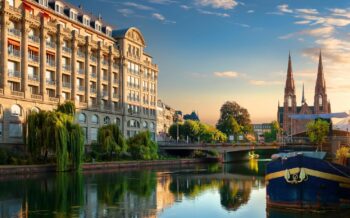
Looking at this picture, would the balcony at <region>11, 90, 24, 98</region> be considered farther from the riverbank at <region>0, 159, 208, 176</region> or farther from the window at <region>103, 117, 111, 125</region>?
the window at <region>103, 117, 111, 125</region>

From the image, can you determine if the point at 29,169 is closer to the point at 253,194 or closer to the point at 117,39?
the point at 253,194

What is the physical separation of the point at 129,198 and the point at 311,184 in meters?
16.6

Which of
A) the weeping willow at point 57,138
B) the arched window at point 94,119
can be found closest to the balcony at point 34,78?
the weeping willow at point 57,138

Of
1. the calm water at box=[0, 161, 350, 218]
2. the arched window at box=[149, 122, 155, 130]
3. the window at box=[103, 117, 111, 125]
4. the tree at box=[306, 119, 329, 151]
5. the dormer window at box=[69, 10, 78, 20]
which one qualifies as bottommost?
the calm water at box=[0, 161, 350, 218]

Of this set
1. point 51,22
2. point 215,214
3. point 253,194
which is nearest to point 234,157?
point 51,22

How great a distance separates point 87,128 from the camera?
93250mm

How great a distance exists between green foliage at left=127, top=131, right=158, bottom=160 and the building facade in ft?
32.6

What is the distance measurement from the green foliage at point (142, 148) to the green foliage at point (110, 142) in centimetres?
565

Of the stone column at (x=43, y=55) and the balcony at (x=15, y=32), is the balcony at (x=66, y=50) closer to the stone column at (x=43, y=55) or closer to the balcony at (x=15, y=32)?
the stone column at (x=43, y=55)

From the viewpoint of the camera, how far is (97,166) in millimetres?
75062

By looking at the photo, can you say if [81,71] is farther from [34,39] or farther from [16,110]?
[16,110]

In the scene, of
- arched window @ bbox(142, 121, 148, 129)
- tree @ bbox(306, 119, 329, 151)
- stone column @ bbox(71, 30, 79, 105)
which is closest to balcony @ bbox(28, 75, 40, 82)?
stone column @ bbox(71, 30, 79, 105)

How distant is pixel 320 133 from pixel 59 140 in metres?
36.4

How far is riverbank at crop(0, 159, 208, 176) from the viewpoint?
59700 mm
